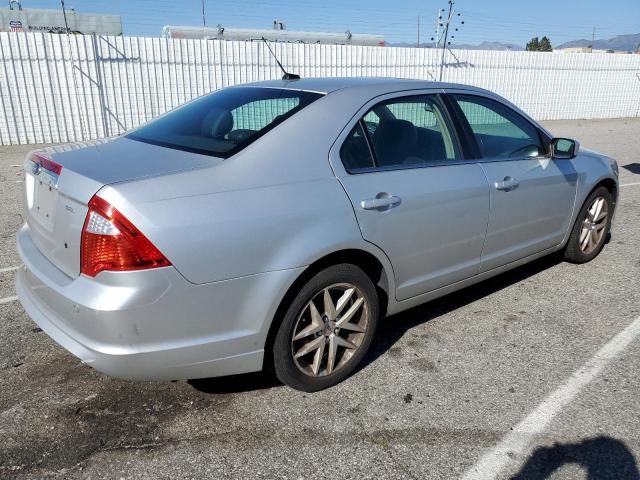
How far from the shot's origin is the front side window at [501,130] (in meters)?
3.90

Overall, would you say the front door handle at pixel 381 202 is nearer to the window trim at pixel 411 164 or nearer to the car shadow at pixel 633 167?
the window trim at pixel 411 164

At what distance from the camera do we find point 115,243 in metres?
2.23

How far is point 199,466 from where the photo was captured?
95.6 inches

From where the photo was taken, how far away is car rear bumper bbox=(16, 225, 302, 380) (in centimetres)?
226

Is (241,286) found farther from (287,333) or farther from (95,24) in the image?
(95,24)

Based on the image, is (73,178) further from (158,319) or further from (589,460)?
(589,460)

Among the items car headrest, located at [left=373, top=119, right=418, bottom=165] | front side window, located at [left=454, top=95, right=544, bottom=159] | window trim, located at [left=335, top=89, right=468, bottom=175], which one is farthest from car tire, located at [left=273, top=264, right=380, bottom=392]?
front side window, located at [left=454, top=95, right=544, bottom=159]

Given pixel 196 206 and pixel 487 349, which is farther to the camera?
pixel 487 349

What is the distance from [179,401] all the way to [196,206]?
46.1 inches

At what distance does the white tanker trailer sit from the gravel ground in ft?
49.7

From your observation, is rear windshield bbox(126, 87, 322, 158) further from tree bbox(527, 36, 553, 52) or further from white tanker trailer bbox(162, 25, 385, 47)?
tree bbox(527, 36, 553, 52)

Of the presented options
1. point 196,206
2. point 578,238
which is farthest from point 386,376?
point 578,238

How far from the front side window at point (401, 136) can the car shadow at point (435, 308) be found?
3.90 ft

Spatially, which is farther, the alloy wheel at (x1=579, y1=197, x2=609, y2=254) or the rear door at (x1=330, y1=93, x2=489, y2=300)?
the alloy wheel at (x1=579, y1=197, x2=609, y2=254)
